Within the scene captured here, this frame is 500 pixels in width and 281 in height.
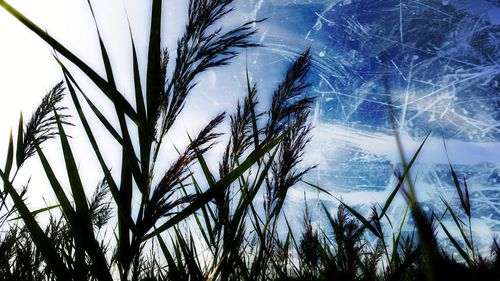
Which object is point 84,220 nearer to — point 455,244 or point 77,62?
point 77,62

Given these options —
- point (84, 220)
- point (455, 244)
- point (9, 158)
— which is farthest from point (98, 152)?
point (455, 244)

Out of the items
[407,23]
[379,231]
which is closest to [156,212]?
[379,231]

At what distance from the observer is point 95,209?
161 inches

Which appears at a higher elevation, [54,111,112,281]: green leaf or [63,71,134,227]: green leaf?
[63,71,134,227]: green leaf

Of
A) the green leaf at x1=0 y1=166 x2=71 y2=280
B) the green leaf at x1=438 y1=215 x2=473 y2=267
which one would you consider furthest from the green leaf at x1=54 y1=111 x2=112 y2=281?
the green leaf at x1=438 y1=215 x2=473 y2=267

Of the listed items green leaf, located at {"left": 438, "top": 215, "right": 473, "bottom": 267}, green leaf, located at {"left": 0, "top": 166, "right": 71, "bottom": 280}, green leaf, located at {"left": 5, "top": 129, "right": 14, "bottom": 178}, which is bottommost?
green leaf, located at {"left": 0, "top": 166, "right": 71, "bottom": 280}

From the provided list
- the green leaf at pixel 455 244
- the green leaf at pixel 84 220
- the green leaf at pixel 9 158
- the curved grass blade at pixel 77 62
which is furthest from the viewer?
the green leaf at pixel 455 244

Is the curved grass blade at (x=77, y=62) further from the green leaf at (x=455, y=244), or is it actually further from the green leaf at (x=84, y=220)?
the green leaf at (x=455, y=244)

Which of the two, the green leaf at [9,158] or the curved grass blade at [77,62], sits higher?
the green leaf at [9,158]

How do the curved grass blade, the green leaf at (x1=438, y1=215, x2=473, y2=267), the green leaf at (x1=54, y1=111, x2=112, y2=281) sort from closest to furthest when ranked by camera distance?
the curved grass blade
the green leaf at (x1=54, y1=111, x2=112, y2=281)
the green leaf at (x1=438, y1=215, x2=473, y2=267)

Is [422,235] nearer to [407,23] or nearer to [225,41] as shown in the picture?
[225,41]

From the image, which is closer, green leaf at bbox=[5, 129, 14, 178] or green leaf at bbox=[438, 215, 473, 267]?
green leaf at bbox=[5, 129, 14, 178]

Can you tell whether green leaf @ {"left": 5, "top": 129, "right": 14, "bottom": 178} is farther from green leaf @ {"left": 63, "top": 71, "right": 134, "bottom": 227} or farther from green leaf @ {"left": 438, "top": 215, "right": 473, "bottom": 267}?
green leaf @ {"left": 438, "top": 215, "right": 473, "bottom": 267}

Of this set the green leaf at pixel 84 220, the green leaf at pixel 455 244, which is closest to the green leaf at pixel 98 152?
the green leaf at pixel 84 220
